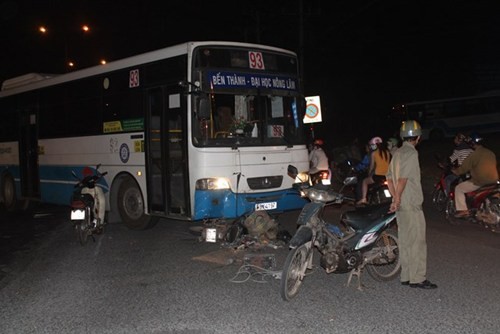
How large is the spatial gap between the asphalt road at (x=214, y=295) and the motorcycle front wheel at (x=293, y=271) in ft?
0.39

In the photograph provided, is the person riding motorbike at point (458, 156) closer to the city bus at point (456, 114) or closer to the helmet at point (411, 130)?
the helmet at point (411, 130)

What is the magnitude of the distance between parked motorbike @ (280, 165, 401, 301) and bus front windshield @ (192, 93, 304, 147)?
9.04 feet

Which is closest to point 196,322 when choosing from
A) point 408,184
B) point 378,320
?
point 378,320

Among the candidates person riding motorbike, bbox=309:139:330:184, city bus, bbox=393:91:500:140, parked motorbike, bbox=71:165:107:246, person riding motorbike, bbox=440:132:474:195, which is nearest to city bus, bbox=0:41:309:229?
parked motorbike, bbox=71:165:107:246

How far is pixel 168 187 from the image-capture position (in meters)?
9.01

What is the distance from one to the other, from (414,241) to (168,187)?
4.61m

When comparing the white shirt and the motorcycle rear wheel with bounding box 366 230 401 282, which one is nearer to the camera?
the motorcycle rear wheel with bounding box 366 230 401 282

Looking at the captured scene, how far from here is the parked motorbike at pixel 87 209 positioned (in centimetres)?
888

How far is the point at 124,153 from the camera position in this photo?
9938mm

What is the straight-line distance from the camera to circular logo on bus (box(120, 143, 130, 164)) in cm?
986

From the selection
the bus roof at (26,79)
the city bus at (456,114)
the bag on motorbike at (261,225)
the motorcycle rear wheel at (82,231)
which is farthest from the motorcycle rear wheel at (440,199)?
the city bus at (456,114)

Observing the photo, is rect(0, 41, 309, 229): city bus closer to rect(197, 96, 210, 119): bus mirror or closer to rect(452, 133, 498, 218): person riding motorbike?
rect(197, 96, 210, 119): bus mirror

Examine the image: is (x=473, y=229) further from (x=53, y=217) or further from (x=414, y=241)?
(x=53, y=217)

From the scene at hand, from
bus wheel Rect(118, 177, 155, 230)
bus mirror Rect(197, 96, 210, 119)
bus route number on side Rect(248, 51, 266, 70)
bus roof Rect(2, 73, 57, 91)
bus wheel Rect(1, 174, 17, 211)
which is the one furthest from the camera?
bus wheel Rect(1, 174, 17, 211)
